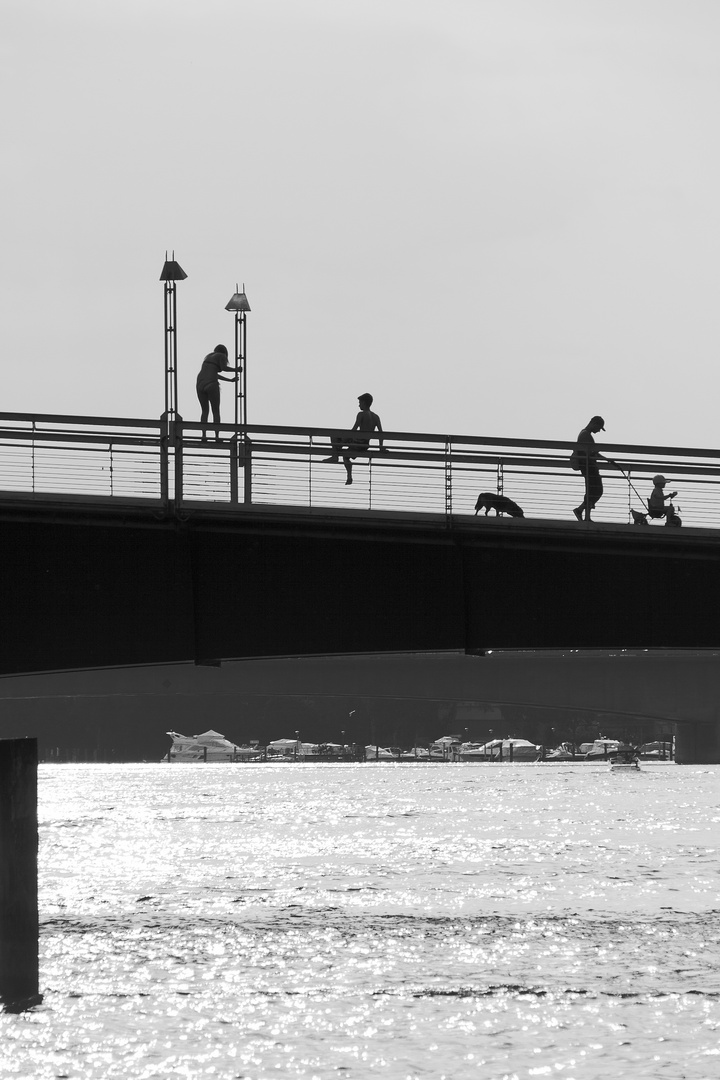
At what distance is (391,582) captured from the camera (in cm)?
3022

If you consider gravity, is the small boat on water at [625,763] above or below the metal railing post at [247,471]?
below

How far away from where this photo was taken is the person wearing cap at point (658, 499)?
31484 mm

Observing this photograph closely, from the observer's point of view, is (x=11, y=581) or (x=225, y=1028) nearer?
(x=225, y=1028)

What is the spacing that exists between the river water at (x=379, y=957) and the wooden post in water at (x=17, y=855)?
134cm

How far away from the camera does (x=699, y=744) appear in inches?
5037

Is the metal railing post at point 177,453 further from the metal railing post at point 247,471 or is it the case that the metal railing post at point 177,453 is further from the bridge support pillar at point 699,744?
the bridge support pillar at point 699,744

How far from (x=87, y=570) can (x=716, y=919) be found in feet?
67.0

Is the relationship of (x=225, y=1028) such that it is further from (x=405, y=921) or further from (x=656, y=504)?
(x=405, y=921)

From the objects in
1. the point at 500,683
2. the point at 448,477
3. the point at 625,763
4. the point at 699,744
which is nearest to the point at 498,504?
the point at 448,477

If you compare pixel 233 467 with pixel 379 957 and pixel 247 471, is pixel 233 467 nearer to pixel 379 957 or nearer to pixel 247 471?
pixel 247 471

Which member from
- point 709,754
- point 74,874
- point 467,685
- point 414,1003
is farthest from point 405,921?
point 709,754

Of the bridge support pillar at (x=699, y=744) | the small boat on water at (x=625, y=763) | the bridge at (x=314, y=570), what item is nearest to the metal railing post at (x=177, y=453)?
the bridge at (x=314, y=570)

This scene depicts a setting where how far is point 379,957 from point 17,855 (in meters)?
12.3

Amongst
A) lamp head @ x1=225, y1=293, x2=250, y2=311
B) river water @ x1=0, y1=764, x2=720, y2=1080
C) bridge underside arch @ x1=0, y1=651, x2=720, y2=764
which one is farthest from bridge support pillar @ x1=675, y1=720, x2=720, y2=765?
lamp head @ x1=225, y1=293, x2=250, y2=311
